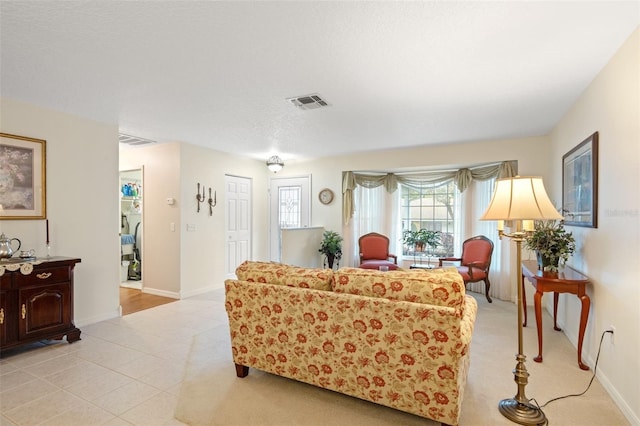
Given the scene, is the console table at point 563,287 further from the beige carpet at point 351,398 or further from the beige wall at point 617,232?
the beige carpet at point 351,398

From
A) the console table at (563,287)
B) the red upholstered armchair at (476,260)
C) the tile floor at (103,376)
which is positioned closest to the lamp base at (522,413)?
the console table at (563,287)

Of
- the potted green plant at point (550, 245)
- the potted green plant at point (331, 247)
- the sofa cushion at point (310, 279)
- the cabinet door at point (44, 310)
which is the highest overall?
the potted green plant at point (550, 245)

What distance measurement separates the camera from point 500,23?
1973 millimetres

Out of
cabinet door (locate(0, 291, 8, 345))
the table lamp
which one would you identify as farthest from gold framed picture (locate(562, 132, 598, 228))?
cabinet door (locate(0, 291, 8, 345))

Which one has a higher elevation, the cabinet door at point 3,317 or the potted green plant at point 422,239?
the potted green plant at point 422,239

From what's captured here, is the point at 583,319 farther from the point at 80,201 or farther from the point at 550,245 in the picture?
the point at 80,201

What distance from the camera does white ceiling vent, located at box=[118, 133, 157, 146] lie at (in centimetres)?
479

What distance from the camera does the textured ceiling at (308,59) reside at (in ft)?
6.21

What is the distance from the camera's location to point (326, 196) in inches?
250

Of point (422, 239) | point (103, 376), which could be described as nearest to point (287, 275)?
point (103, 376)

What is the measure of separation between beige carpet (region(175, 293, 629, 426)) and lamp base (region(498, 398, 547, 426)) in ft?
0.18

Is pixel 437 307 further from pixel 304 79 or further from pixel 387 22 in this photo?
pixel 304 79

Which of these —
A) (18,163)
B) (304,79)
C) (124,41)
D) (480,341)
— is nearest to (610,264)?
(480,341)

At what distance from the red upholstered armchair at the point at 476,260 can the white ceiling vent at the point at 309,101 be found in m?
3.11
